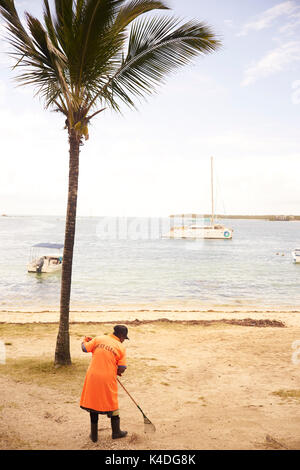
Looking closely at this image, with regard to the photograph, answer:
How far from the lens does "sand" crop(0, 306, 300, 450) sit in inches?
190

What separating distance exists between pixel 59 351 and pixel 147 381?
2.04 m

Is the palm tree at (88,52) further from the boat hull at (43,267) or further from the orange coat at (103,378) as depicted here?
the boat hull at (43,267)

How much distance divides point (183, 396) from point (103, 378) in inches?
122

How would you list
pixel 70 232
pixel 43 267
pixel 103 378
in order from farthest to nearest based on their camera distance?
pixel 43 267 → pixel 70 232 → pixel 103 378

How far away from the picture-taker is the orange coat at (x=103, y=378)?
4.36 meters

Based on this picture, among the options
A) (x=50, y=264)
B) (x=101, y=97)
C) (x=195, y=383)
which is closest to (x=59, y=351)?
(x=195, y=383)

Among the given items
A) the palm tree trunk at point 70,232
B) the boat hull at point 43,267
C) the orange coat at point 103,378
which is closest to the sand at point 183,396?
the orange coat at point 103,378

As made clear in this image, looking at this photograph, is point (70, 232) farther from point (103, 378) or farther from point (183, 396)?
point (183, 396)

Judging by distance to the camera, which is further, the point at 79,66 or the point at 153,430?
the point at 79,66

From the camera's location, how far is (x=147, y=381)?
302 inches

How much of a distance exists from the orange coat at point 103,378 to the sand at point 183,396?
637 millimetres

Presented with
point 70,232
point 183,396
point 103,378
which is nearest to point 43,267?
point 70,232

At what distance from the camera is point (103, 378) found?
4.35 meters
